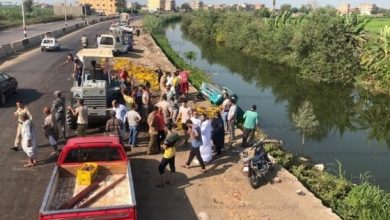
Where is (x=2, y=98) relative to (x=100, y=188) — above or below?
above

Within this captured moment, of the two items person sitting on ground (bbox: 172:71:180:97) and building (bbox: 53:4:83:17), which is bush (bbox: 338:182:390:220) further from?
building (bbox: 53:4:83:17)

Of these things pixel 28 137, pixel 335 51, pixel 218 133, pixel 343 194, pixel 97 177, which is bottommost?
pixel 343 194

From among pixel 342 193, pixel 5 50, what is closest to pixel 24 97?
pixel 342 193

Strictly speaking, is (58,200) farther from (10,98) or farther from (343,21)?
(343,21)

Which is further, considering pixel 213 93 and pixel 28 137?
pixel 213 93

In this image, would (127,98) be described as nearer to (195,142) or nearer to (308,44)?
(195,142)

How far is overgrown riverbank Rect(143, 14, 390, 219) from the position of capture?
10969 mm

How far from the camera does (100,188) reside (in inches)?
388

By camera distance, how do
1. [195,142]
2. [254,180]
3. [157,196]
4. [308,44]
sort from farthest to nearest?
[308,44] → [195,142] → [254,180] → [157,196]

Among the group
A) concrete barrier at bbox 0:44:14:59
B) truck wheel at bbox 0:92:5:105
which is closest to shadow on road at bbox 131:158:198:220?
truck wheel at bbox 0:92:5:105

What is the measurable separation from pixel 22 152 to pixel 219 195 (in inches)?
269

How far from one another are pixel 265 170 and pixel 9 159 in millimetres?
8002

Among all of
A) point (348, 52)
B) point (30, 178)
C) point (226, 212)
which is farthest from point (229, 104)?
point (348, 52)

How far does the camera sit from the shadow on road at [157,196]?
10305 mm
